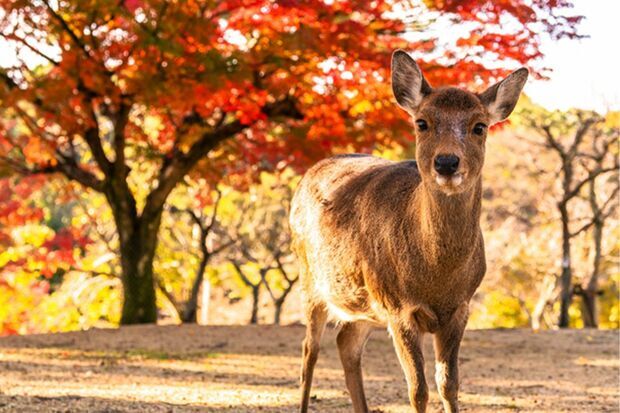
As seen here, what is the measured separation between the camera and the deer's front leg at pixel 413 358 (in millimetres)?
4891

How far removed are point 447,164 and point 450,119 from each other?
376 mm

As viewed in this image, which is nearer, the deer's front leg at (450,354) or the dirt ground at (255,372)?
the deer's front leg at (450,354)

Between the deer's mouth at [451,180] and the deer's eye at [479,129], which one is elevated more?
the deer's eye at [479,129]

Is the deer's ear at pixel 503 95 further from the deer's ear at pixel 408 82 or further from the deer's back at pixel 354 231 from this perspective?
the deer's back at pixel 354 231

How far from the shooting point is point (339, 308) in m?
5.88

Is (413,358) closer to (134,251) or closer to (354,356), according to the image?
(354,356)

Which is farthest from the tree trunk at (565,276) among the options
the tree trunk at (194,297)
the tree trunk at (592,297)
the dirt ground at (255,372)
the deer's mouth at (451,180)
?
the deer's mouth at (451,180)

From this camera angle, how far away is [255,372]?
934 centimetres

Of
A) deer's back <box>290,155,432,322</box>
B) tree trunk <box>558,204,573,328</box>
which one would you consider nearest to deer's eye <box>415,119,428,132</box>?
deer's back <box>290,155,432,322</box>

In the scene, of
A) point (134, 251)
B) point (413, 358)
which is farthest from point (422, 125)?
point (134, 251)

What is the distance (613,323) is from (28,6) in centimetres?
1756

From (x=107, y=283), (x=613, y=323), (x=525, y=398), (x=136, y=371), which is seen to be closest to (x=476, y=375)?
(x=525, y=398)

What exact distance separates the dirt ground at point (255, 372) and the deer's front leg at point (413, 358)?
2271 millimetres

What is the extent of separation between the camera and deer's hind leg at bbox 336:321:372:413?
6309mm
